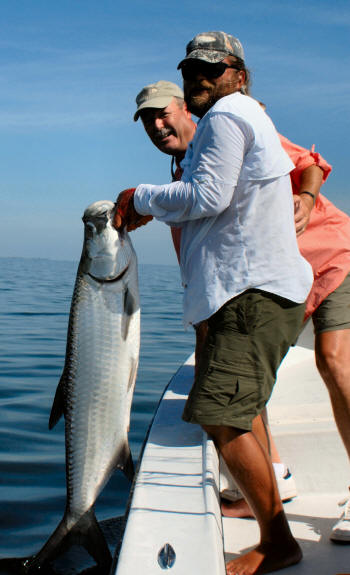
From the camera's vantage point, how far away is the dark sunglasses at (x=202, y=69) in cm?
256

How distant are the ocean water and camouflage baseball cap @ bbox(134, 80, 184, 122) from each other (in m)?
2.67

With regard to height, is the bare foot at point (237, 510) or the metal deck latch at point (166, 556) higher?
the metal deck latch at point (166, 556)

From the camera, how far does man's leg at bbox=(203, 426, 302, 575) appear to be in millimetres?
2531

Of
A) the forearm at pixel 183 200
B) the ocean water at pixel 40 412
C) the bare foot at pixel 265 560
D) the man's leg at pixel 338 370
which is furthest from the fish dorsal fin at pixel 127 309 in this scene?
the ocean water at pixel 40 412

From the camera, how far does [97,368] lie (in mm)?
2801

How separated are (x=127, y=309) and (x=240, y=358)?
23.1 inches

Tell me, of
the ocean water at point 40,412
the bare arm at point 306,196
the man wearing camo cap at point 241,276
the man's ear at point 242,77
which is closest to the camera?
the man wearing camo cap at point 241,276

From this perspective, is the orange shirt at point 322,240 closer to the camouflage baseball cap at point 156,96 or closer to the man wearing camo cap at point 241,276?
the man wearing camo cap at point 241,276

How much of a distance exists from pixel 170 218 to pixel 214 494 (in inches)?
42.7

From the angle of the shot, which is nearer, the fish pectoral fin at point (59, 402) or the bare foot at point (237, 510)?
the fish pectoral fin at point (59, 402)

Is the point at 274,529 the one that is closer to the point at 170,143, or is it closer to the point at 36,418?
the point at 170,143

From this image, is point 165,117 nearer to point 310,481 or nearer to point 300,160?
point 300,160

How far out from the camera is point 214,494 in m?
2.53

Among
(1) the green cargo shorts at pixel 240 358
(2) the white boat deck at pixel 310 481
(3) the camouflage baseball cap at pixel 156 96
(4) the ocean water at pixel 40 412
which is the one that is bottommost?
(4) the ocean water at pixel 40 412
